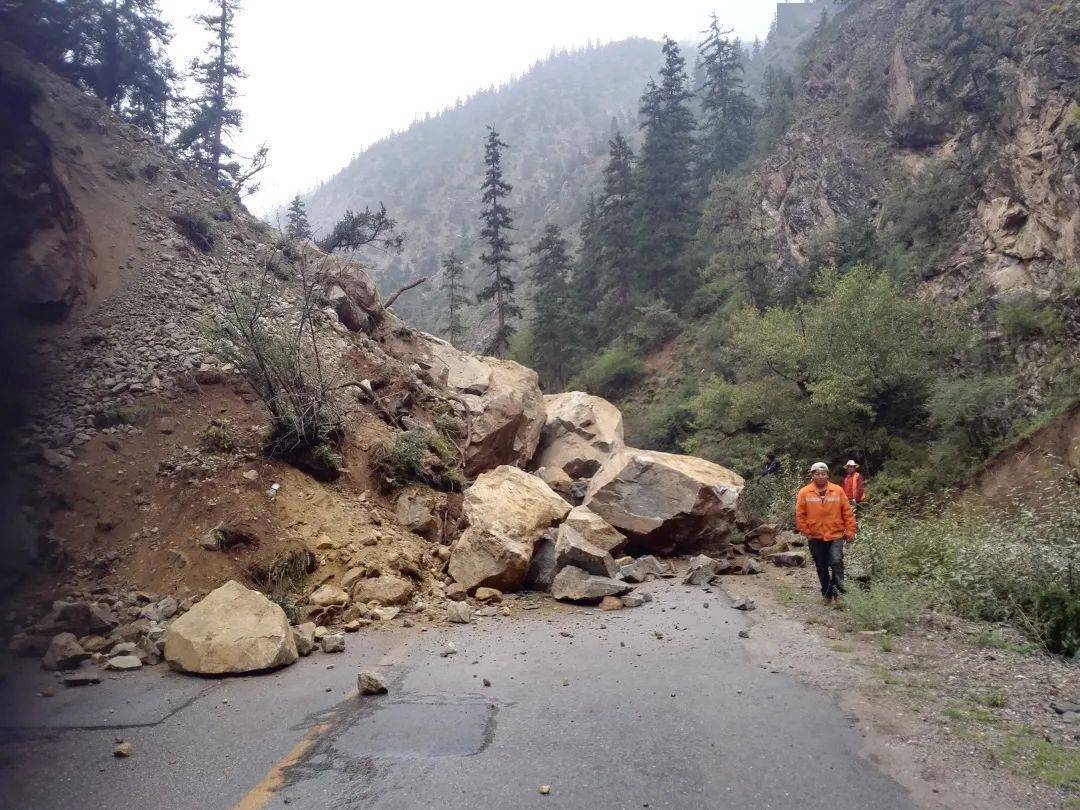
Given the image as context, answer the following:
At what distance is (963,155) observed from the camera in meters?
→ 25.5

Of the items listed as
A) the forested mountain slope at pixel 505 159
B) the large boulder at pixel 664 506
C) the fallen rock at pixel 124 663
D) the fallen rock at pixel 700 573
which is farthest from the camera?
the forested mountain slope at pixel 505 159

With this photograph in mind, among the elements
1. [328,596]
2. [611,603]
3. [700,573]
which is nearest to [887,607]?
[611,603]

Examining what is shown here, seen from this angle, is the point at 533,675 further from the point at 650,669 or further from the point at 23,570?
the point at 23,570

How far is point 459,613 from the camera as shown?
820 cm

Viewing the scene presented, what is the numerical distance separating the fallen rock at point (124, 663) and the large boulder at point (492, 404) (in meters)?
8.62

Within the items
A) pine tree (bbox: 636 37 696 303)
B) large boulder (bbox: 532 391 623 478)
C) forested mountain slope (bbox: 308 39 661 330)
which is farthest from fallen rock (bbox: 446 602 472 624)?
forested mountain slope (bbox: 308 39 661 330)

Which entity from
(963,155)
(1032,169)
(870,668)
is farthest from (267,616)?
(963,155)

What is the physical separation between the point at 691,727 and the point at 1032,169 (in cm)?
2437

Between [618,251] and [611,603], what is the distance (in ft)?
104

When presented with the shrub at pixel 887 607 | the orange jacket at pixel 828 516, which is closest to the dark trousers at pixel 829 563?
the orange jacket at pixel 828 516

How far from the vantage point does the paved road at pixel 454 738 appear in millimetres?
3572

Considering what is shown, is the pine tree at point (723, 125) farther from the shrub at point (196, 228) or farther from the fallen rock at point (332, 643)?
the fallen rock at point (332, 643)

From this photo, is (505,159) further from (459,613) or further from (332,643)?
(332,643)

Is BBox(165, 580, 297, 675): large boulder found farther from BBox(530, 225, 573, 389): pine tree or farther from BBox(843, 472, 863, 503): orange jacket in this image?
BBox(530, 225, 573, 389): pine tree
